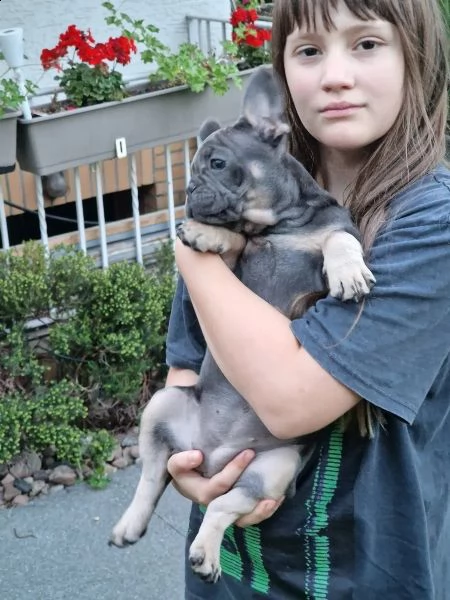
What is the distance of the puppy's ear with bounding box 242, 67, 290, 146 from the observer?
Answer: 2102mm

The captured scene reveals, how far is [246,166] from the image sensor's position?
2.06 meters

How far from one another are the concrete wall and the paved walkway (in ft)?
9.55

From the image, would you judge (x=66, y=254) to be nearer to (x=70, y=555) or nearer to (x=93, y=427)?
(x=93, y=427)

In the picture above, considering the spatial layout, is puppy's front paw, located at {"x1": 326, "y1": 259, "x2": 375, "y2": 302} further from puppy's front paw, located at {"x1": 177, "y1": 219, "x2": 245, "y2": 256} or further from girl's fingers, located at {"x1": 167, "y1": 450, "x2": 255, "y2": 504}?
girl's fingers, located at {"x1": 167, "y1": 450, "x2": 255, "y2": 504}

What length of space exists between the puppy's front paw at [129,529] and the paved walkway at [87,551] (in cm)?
152

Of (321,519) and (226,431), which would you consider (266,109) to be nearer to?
(226,431)

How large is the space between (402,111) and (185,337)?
0.84 meters

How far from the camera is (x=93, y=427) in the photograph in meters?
4.83

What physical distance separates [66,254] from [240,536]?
2.97 m

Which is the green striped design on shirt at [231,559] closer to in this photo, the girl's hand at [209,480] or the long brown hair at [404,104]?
the girl's hand at [209,480]

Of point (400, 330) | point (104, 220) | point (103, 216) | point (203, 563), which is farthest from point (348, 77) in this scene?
point (104, 220)

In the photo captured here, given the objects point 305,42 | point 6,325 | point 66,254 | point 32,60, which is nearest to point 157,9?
point 32,60

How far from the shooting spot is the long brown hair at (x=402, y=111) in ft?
6.28

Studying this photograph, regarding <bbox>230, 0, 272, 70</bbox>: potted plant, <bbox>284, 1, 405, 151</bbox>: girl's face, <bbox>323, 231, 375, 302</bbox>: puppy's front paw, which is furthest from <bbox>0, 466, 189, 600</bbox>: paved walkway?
<bbox>230, 0, 272, 70</bbox>: potted plant
